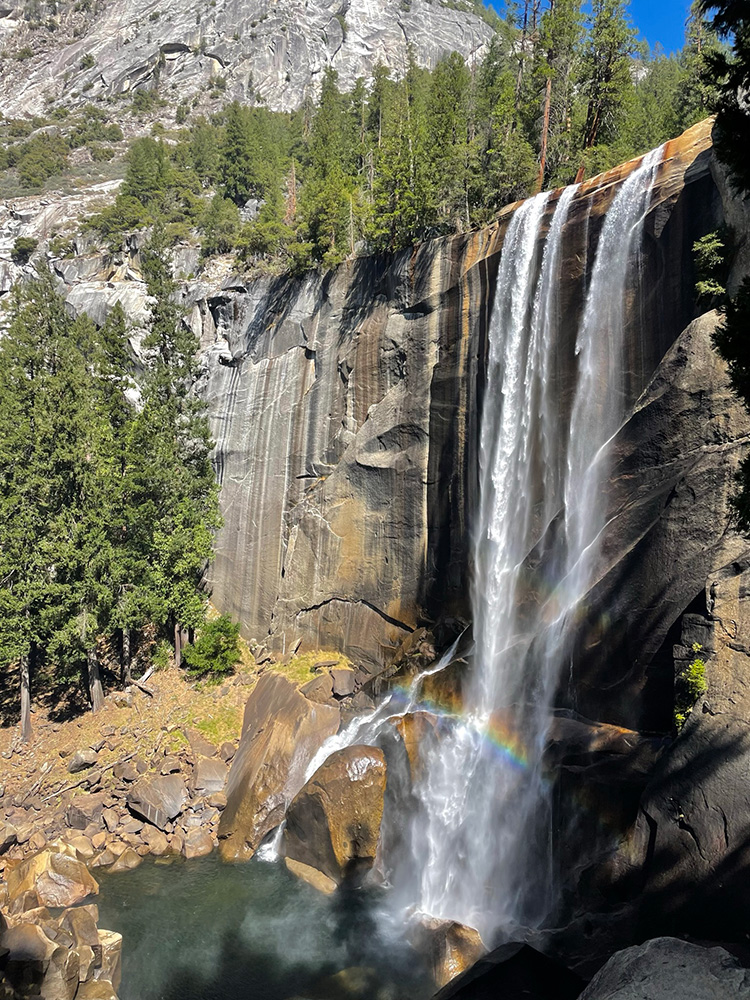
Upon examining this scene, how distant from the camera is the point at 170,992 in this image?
43.5 ft

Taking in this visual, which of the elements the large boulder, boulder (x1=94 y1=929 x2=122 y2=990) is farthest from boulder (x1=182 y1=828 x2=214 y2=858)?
boulder (x1=94 y1=929 x2=122 y2=990)

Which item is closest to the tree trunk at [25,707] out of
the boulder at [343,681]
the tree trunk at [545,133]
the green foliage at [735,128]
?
the boulder at [343,681]

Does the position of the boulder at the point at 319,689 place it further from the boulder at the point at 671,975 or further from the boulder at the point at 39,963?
the boulder at the point at 671,975

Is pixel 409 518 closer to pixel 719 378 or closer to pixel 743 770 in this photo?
pixel 719 378

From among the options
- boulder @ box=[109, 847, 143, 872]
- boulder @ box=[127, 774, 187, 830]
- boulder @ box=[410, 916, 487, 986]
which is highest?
boulder @ box=[410, 916, 487, 986]

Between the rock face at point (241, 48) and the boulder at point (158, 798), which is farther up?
the rock face at point (241, 48)

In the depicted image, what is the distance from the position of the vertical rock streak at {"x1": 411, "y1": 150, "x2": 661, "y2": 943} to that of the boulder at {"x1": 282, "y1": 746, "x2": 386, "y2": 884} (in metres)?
1.34

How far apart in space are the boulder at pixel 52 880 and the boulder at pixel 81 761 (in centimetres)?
410

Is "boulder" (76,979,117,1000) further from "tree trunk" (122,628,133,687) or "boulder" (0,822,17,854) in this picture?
"tree trunk" (122,628,133,687)

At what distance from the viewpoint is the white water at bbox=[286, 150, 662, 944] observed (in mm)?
15109

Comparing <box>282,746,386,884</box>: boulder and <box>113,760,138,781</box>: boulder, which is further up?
<box>282,746,386,884</box>: boulder

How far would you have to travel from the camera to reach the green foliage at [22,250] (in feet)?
197

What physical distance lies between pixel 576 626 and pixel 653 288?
401 inches

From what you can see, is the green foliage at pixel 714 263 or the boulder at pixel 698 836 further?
the green foliage at pixel 714 263
